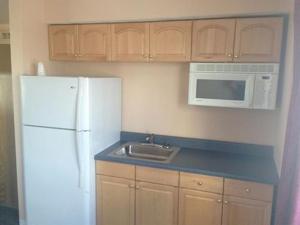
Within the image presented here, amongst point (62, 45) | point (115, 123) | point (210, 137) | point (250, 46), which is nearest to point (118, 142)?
point (115, 123)

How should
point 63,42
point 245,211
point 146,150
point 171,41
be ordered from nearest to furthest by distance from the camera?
point 245,211, point 171,41, point 63,42, point 146,150

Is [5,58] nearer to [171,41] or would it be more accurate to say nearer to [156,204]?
[171,41]

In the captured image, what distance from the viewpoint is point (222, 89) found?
2.41 m

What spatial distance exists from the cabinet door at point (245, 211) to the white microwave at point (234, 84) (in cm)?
79

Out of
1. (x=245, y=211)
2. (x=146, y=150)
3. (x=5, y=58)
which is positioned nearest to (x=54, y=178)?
(x=146, y=150)

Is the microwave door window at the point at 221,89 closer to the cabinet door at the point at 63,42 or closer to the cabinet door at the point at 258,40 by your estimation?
the cabinet door at the point at 258,40

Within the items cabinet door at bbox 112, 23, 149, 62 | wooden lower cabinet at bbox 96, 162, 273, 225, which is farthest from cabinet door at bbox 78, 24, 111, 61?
wooden lower cabinet at bbox 96, 162, 273, 225

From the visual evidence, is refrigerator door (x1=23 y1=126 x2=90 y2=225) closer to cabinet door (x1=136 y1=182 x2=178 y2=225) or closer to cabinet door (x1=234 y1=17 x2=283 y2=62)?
cabinet door (x1=136 y1=182 x2=178 y2=225)

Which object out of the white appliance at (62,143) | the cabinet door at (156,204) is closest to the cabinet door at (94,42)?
the white appliance at (62,143)

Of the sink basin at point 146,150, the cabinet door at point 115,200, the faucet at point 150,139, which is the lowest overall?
the cabinet door at point 115,200

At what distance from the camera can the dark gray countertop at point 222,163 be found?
2176 mm

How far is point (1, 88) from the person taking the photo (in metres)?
3.15

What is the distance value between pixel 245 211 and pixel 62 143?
167 centimetres

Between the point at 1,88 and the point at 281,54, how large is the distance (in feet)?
9.67
